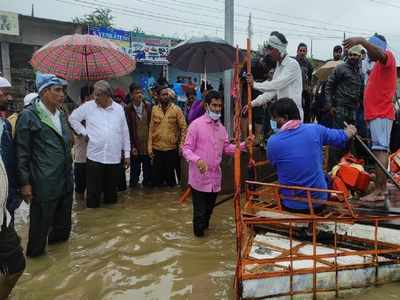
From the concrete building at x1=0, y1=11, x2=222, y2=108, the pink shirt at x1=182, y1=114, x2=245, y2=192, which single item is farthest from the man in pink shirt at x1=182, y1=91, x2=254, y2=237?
the concrete building at x1=0, y1=11, x2=222, y2=108

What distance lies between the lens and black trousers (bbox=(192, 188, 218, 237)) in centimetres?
489

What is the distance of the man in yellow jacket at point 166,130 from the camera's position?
710 centimetres

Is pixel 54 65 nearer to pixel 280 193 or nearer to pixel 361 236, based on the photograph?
pixel 280 193

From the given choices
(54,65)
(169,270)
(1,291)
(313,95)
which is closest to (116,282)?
(169,270)

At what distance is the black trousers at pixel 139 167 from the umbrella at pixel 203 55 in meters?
1.79

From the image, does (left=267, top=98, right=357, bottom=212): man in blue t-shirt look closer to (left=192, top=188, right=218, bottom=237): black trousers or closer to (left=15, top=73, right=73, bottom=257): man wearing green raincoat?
(left=192, top=188, right=218, bottom=237): black trousers

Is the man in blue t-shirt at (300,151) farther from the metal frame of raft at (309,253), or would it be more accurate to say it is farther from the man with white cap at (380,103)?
the man with white cap at (380,103)

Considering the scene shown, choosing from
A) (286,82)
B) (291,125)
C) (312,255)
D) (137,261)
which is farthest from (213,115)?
(312,255)

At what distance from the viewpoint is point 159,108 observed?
23.5 feet

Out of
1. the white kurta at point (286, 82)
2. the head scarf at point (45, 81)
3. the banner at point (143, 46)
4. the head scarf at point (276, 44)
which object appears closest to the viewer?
the head scarf at point (45, 81)

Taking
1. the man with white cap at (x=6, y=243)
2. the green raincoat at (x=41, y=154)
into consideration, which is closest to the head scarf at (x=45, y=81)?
the green raincoat at (x=41, y=154)

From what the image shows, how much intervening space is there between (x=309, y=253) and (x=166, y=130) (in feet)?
13.3

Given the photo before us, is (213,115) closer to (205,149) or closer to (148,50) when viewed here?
(205,149)

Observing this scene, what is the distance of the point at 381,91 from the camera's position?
4.53 metres
